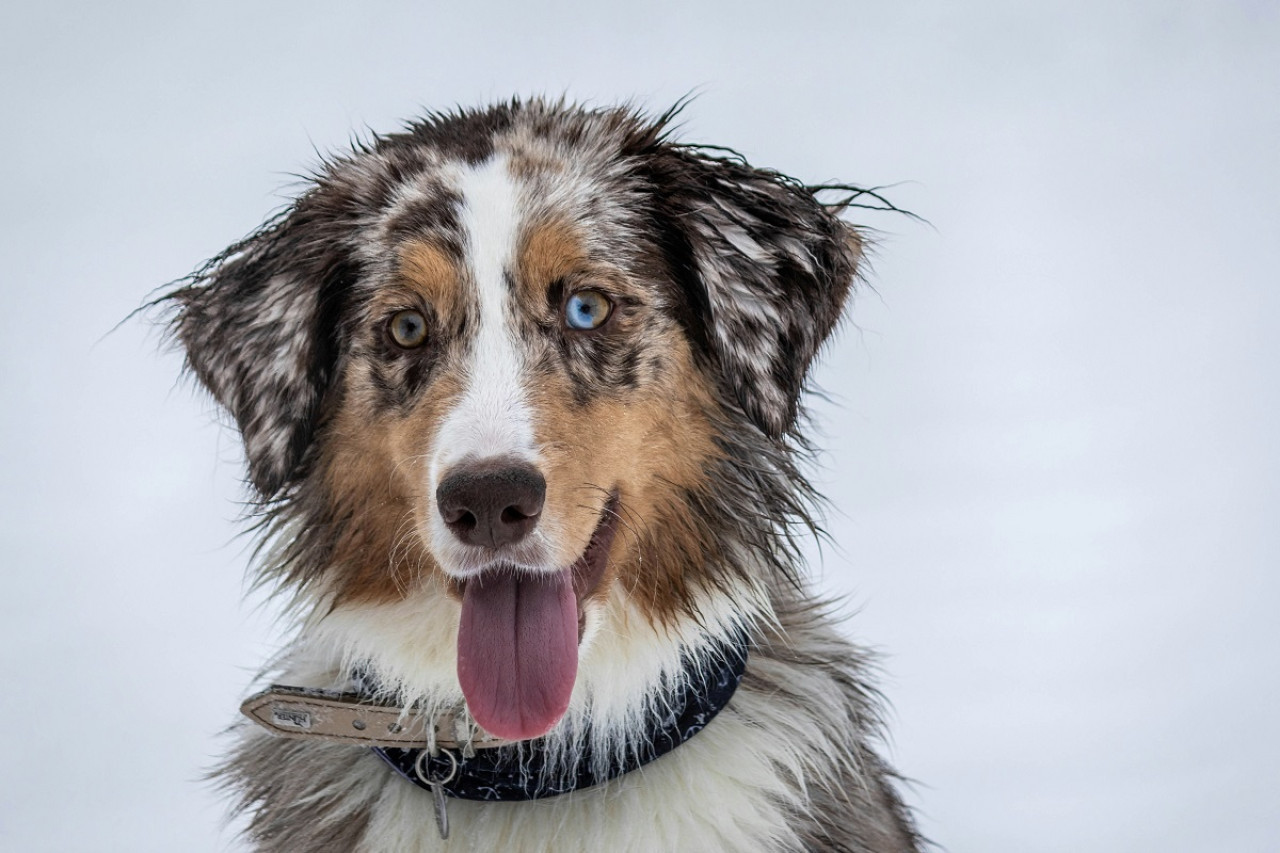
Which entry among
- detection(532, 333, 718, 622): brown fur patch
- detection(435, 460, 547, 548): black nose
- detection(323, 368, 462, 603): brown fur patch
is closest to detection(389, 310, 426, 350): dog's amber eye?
detection(323, 368, 462, 603): brown fur patch

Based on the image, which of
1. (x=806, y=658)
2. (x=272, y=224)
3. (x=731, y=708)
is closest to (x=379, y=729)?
(x=731, y=708)

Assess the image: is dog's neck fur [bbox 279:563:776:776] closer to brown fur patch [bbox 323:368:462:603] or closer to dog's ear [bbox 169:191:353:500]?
brown fur patch [bbox 323:368:462:603]

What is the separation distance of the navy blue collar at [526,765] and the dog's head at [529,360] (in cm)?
Answer: 30

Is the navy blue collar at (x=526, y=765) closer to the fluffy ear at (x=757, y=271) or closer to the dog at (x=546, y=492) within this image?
the dog at (x=546, y=492)

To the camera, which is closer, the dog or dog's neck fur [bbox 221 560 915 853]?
the dog

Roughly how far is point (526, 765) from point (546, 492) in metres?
0.95

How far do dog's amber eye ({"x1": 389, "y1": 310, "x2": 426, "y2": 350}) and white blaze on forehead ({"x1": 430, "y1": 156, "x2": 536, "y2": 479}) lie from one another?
23cm

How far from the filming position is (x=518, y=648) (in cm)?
380

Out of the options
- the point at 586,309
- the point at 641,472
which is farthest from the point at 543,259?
the point at 641,472

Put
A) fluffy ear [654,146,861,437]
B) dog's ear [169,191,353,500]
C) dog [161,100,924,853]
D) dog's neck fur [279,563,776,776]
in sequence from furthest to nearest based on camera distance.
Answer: dog's ear [169,191,353,500] < fluffy ear [654,146,861,437] < dog's neck fur [279,563,776,776] < dog [161,100,924,853]

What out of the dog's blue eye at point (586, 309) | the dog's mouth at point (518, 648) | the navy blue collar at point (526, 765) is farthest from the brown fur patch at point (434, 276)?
the navy blue collar at point (526, 765)

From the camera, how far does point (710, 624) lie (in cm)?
425

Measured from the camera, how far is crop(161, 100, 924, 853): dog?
387cm

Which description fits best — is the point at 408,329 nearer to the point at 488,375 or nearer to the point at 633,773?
the point at 488,375
